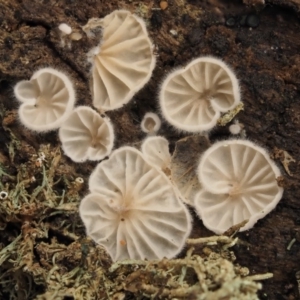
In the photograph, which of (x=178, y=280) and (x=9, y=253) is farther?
(x=9, y=253)

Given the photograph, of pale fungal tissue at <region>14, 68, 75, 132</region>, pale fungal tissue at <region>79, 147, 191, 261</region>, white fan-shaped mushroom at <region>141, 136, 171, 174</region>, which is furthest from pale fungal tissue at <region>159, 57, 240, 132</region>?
pale fungal tissue at <region>14, 68, 75, 132</region>

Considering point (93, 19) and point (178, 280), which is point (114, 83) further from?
point (178, 280)

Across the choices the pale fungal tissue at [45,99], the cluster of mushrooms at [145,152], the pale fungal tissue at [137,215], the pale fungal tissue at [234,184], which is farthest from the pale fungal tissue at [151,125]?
the pale fungal tissue at [45,99]

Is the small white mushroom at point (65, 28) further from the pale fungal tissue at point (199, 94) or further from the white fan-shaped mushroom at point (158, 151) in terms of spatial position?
the white fan-shaped mushroom at point (158, 151)

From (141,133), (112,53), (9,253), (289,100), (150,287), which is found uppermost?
(289,100)

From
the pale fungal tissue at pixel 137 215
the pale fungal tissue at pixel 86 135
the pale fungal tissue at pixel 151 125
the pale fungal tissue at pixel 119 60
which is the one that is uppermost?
the pale fungal tissue at pixel 119 60

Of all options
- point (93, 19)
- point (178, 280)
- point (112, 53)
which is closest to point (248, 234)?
point (178, 280)

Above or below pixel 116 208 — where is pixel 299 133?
above
